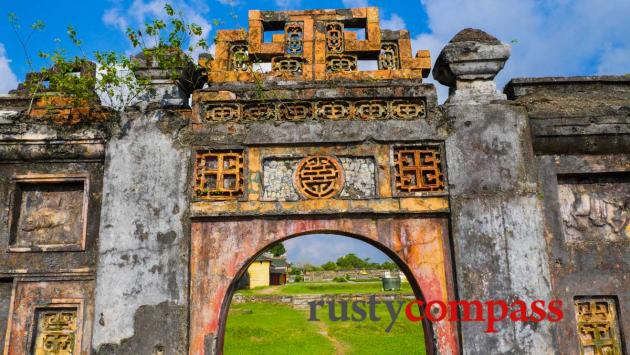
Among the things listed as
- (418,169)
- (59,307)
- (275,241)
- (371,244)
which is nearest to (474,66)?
(418,169)

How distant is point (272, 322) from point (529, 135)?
1251 cm

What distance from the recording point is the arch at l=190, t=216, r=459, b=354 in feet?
14.7

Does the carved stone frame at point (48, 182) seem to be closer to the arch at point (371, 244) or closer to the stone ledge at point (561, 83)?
the arch at point (371, 244)

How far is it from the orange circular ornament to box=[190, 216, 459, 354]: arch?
0.82ft

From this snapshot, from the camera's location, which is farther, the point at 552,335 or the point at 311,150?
the point at 311,150

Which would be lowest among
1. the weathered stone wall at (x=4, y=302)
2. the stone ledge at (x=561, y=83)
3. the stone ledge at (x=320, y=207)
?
the weathered stone wall at (x=4, y=302)

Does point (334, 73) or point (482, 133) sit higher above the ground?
point (334, 73)

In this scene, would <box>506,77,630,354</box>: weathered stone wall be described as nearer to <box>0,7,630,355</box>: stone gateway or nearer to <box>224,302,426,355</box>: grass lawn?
<box>0,7,630,355</box>: stone gateway

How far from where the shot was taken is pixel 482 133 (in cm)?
474

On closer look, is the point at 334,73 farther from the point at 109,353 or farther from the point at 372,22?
the point at 109,353

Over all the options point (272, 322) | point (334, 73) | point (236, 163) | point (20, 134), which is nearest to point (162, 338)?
point (236, 163)

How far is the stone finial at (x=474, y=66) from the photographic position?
4.91m

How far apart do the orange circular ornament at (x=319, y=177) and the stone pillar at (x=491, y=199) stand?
1098 millimetres

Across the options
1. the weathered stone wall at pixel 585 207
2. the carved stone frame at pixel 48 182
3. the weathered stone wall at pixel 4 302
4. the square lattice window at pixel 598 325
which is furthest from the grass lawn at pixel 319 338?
the carved stone frame at pixel 48 182
